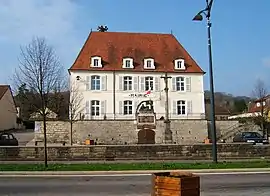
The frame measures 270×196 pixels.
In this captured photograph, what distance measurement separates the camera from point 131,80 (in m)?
55.6

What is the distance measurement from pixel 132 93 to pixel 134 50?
7.27 m

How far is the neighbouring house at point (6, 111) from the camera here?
72.9 m

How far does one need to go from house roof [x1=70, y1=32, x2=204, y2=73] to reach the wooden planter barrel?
159 feet

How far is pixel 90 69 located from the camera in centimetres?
5466

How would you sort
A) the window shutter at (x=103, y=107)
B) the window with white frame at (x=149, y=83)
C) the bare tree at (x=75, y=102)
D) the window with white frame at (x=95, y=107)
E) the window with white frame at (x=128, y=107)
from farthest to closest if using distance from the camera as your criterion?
the window with white frame at (x=149, y=83)
the window with white frame at (x=128, y=107)
the window with white frame at (x=95, y=107)
the window shutter at (x=103, y=107)
the bare tree at (x=75, y=102)

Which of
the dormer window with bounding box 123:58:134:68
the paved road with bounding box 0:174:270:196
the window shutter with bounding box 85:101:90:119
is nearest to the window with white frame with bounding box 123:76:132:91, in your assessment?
the dormer window with bounding box 123:58:134:68

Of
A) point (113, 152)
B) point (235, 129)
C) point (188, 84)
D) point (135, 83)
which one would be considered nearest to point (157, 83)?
point (135, 83)

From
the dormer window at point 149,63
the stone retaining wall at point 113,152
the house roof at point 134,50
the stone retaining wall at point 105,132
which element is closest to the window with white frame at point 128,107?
the stone retaining wall at point 105,132

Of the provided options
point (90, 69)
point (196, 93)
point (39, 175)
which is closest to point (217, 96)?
point (196, 93)

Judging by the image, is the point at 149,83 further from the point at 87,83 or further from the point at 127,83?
the point at 87,83

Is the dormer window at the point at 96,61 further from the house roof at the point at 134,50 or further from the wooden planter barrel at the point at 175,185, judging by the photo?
the wooden planter barrel at the point at 175,185

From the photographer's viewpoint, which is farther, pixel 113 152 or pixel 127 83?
pixel 127 83

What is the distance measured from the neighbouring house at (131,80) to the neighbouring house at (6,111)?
77.1ft

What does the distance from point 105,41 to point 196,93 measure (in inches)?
609
